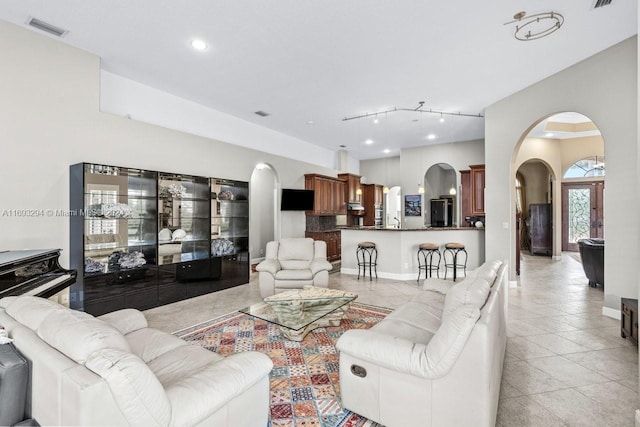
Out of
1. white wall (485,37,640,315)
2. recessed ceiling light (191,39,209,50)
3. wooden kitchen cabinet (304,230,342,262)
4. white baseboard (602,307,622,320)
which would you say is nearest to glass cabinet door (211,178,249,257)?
recessed ceiling light (191,39,209,50)

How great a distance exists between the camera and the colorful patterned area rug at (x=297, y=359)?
2.04 metres

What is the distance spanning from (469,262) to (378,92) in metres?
3.98

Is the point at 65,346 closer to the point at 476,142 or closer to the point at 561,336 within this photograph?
the point at 561,336

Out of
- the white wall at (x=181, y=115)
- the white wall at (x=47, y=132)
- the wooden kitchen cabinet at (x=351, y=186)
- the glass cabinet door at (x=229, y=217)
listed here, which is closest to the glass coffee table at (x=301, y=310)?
the glass cabinet door at (x=229, y=217)

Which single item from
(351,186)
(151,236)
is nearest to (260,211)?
(351,186)

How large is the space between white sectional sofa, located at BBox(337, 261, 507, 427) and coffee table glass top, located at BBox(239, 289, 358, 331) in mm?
1020

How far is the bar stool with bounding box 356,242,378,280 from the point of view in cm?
646

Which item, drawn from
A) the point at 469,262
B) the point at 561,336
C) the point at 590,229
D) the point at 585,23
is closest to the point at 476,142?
the point at 469,262

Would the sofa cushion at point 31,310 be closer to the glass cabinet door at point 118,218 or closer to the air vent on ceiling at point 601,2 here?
A: the glass cabinet door at point 118,218

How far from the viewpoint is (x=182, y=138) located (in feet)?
16.8

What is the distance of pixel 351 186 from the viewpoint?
9.55 metres

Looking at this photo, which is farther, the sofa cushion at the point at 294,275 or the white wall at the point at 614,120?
the sofa cushion at the point at 294,275

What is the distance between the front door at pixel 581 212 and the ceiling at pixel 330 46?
19.3 feet

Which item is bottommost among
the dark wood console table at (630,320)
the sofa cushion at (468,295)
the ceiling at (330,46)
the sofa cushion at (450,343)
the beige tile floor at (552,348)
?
the beige tile floor at (552,348)
